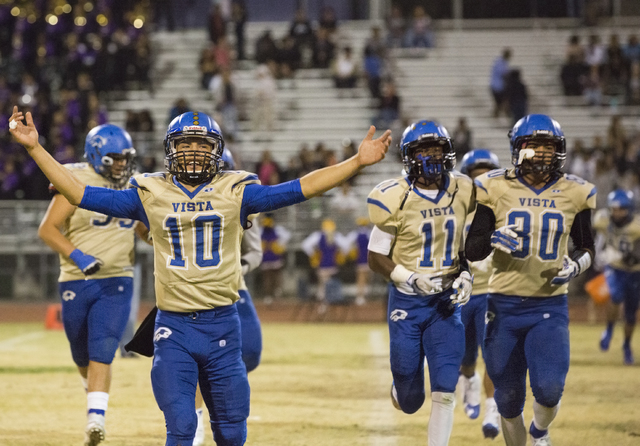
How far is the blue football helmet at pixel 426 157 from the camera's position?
17.8 ft

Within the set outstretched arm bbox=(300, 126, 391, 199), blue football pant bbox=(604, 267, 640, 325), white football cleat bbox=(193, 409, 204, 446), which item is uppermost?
outstretched arm bbox=(300, 126, 391, 199)

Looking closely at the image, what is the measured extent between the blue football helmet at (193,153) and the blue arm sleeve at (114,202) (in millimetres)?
251

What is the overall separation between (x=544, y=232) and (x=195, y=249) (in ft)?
7.20

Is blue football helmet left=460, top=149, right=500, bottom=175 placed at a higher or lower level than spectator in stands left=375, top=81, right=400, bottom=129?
higher

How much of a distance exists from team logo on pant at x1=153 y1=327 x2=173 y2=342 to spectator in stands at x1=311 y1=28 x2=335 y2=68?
52.5 feet

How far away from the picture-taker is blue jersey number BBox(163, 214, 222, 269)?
4570mm

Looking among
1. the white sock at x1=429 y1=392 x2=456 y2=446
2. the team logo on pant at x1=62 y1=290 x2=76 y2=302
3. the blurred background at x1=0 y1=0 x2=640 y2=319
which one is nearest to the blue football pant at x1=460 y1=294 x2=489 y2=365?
the white sock at x1=429 y1=392 x2=456 y2=446

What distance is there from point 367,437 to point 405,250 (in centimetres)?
174

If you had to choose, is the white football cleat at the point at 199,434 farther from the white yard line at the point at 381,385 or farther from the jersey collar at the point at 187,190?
the jersey collar at the point at 187,190

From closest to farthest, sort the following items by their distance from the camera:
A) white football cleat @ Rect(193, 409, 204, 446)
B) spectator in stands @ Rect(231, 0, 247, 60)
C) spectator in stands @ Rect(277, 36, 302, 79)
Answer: white football cleat @ Rect(193, 409, 204, 446) → spectator in stands @ Rect(231, 0, 247, 60) → spectator in stands @ Rect(277, 36, 302, 79)

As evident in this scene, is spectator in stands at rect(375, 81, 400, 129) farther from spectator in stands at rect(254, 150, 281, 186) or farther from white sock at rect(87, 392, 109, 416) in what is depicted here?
white sock at rect(87, 392, 109, 416)

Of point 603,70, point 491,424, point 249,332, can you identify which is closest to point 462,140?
point 603,70

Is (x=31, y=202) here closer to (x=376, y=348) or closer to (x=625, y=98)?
(x=376, y=348)

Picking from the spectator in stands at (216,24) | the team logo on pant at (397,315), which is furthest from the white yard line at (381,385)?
the spectator in stands at (216,24)
